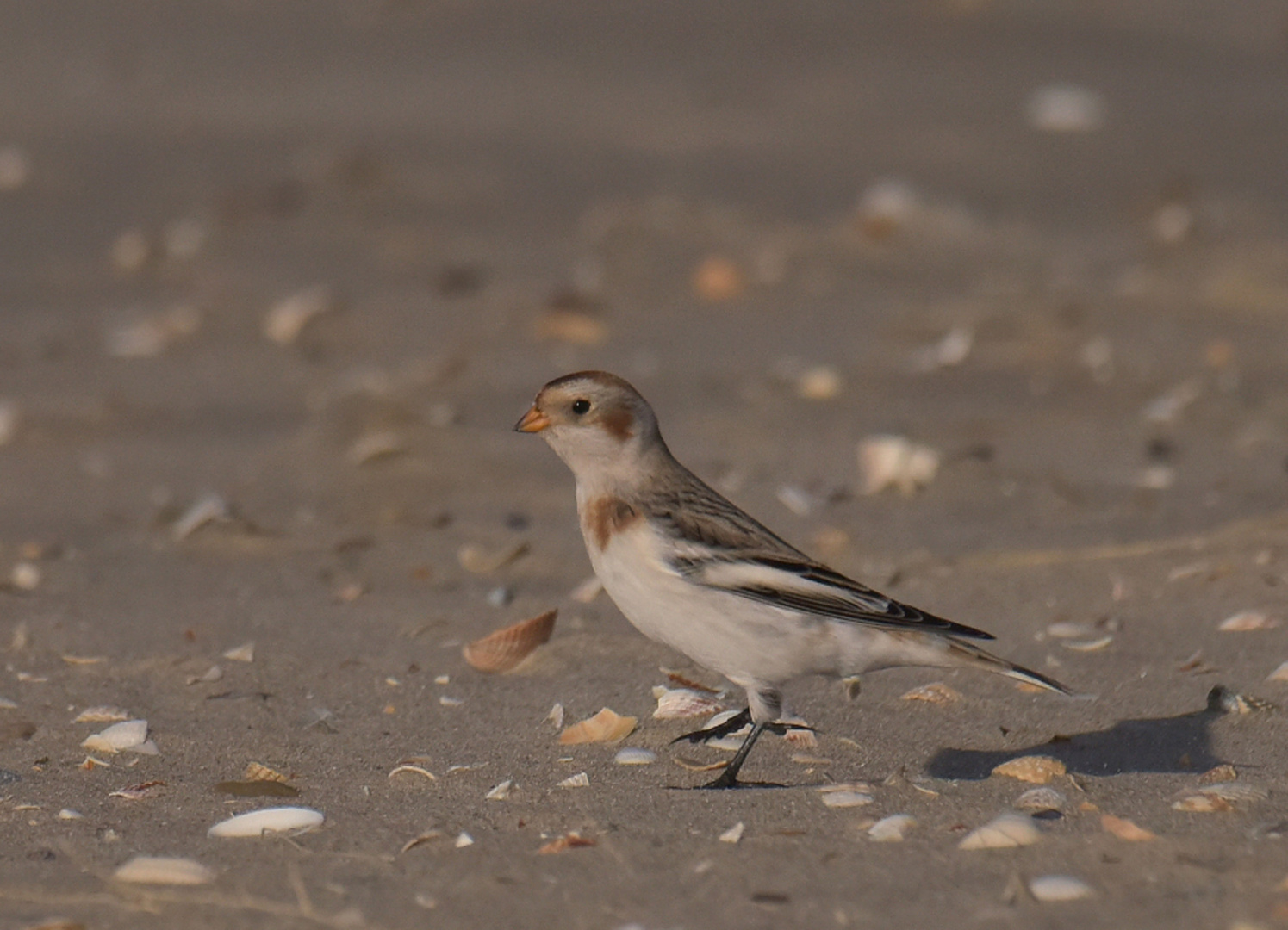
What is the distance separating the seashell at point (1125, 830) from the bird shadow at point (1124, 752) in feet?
1.61

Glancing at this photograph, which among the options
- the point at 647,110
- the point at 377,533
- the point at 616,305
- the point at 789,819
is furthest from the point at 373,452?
the point at 647,110

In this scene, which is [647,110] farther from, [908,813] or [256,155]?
[908,813]

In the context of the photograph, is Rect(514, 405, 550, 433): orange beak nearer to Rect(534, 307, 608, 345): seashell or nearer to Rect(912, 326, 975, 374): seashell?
Rect(912, 326, 975, 374): seashell

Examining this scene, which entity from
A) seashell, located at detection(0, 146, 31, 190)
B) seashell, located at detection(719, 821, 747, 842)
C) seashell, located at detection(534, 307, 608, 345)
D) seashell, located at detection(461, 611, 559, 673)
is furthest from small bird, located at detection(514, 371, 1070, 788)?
seashell, located at detection(0, 146, 31, 190)

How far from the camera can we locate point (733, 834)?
3285 millimetres

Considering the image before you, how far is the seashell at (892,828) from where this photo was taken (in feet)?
10.7

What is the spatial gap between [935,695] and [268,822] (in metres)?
1.66

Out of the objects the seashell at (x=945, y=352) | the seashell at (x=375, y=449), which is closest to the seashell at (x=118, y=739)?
the seashell at (x=375, y=449)

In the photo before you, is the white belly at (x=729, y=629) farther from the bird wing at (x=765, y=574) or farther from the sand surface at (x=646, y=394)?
the sand surface at (x=646, y=394)

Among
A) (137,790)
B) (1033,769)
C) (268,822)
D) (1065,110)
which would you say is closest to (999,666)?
(1033,769)

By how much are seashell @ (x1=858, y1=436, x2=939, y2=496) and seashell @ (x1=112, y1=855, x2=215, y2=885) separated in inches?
131

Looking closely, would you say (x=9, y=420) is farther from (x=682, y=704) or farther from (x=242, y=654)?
(x=682, y=704)

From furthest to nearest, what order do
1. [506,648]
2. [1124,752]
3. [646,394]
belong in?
[646,394] < [506,648] < [1124,752]

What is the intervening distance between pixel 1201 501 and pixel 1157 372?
1501mm
